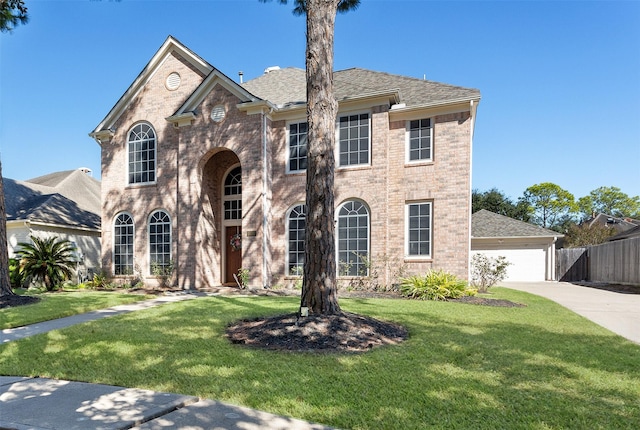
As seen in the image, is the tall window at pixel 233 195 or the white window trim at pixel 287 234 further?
the tall window at pixel 233 195

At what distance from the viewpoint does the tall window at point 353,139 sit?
45.8 ft

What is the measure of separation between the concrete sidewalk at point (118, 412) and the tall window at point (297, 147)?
11.2m

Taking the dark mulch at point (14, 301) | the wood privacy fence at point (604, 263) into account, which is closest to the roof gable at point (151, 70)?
the dark mulch at point (14, 301)

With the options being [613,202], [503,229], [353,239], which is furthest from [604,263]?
[613,202]

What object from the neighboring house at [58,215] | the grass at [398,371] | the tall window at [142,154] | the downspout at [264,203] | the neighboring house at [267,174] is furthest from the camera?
the neighboring house at [58,215]

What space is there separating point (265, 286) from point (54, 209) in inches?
459

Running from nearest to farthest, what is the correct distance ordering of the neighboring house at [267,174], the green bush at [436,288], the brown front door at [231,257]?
1. the green bush at [436,288]
2. the neighboring house at [267,174]
3. the brown front door at [231,257]

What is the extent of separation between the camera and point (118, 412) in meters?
3.48

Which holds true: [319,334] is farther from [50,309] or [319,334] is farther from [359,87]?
[359,87]

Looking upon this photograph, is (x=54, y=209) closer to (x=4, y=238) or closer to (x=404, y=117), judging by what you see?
(x=4, y=238)

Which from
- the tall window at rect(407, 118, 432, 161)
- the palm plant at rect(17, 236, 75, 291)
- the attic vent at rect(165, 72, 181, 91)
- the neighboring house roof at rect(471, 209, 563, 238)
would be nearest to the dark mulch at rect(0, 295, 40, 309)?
the palm plant at rect(17, 236, 75, 291)

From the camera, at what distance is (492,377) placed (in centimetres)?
430

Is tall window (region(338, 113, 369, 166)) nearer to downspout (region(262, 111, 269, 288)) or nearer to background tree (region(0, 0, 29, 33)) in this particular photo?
downspout (region(262, 111, 269, 288))

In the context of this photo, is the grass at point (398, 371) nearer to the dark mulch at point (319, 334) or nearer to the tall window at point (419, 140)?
the dark mulch at point (319, 334)
